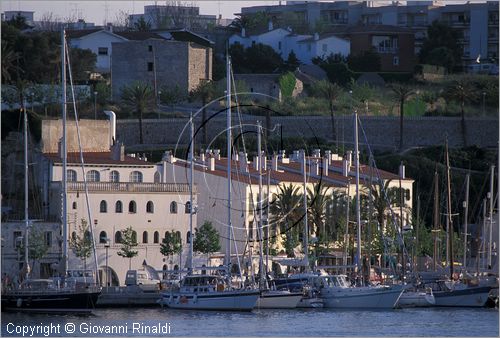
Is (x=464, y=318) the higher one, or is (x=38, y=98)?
(x=38, y=98)

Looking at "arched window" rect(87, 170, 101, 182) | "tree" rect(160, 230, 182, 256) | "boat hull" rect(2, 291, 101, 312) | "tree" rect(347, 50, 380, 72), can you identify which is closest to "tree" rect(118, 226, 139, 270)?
"tree" rect(160, 230, 182, 256)

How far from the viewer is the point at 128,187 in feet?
214

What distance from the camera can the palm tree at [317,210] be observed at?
2638 inches

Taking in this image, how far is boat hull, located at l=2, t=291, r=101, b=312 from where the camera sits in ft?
163

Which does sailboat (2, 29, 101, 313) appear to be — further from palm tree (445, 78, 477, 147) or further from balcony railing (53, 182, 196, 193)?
palm tree (445, 78, 477, 147)

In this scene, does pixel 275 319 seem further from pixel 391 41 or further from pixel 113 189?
pixel 391 41

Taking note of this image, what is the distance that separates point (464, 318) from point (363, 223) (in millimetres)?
11870

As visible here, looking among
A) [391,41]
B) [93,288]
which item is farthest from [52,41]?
[93,288]

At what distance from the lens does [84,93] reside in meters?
94.5

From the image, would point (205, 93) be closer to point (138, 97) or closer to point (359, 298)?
point (138, 97)

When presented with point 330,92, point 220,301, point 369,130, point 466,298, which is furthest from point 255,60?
point 220,301

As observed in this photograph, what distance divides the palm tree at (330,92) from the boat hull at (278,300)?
40225mm

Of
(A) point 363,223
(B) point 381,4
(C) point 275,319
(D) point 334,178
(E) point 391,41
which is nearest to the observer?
(C) point 275,319

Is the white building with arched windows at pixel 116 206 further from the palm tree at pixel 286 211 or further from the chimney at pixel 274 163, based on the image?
the chimney at pixel 274 163
